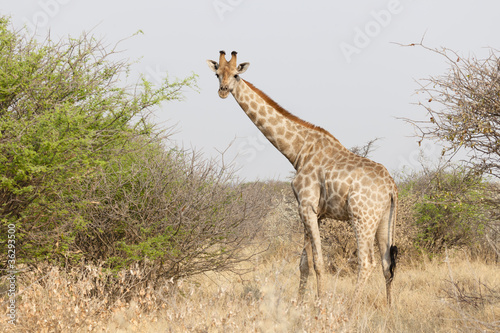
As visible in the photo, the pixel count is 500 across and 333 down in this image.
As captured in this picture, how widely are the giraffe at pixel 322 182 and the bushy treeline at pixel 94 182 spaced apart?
0.97 meters

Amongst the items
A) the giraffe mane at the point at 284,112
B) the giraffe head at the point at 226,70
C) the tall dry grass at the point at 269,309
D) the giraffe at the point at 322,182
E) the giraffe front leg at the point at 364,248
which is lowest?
the tall dry grass at the point at 269,309

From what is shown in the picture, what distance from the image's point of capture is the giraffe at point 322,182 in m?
6.48

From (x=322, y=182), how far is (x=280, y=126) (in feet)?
3.57

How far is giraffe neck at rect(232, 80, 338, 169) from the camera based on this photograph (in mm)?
7086

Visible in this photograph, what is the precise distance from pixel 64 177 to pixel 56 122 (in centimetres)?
72

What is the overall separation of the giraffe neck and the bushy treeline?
89cm

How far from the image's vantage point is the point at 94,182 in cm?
659

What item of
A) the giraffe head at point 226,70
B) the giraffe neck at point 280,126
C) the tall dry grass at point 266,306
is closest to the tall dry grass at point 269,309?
the tall dry grass at point 266,306

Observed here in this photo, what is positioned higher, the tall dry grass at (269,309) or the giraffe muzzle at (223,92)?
the giraffe muzzle at (223,92)

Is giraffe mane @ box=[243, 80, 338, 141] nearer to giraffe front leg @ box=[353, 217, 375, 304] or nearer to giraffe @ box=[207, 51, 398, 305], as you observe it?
giraffe @ box=[207, 51, 398, 305]

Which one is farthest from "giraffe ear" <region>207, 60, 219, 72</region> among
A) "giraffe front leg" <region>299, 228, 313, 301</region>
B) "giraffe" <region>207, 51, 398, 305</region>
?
"giraffe front leg" <region>299, 228, 313, 301</region>

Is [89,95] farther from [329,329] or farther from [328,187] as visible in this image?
[329,329]

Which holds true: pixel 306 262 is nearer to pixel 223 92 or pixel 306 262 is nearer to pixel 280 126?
pixel 280 126

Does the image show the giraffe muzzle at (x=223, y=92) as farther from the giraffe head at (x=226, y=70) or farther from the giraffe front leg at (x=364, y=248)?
the giraffe front leg at (x=364, y=248)
